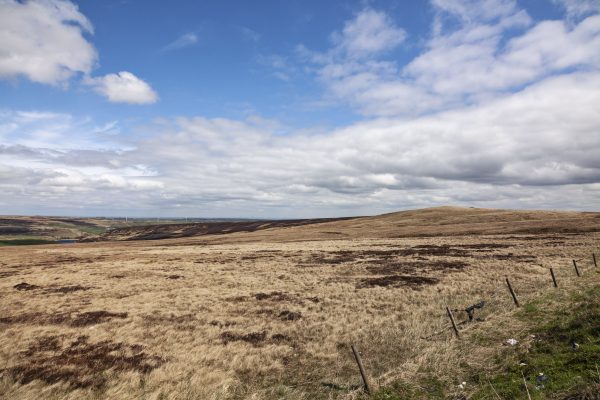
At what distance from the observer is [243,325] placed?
2380cm

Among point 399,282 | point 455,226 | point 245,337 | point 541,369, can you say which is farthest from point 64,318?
point 455,226

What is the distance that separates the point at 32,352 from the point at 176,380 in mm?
9544

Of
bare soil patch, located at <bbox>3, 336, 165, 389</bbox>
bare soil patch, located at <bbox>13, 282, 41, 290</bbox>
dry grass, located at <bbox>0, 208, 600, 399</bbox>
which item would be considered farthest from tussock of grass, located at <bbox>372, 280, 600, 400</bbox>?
bare soil patch, located at <bbox>13, 282, 41, 290</bbox>

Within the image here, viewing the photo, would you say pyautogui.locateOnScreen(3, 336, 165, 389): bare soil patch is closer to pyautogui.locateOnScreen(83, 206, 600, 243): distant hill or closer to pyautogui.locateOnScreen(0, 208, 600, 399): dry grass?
pyautogui.locateOnScreen(0, 208, 600, 399): dry grass

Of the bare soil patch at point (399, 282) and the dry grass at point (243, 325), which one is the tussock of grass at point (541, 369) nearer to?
the dry grass at point (243, 325)

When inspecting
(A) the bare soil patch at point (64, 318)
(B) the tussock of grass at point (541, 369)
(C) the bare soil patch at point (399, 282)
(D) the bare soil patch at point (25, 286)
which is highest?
(B) the tussock of grass at point (541, 369)

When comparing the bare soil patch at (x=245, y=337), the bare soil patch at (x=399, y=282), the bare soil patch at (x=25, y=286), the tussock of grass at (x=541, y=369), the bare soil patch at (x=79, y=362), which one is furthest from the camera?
the bare soil patch at (x=25, y=286)

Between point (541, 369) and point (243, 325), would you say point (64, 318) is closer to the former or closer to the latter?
point (243, 325)

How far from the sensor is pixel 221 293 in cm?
3347

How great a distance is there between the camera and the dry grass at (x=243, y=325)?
15555 millimetres

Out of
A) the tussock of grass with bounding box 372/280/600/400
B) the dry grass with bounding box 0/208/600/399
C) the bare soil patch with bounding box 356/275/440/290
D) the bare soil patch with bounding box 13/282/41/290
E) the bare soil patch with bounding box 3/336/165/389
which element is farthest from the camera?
the bare soil patch with bounding box 13/282/41/290

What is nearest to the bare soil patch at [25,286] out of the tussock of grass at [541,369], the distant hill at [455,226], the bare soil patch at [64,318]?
the bare soil patch at [64,318]

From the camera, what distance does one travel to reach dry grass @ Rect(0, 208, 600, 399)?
1555 cm

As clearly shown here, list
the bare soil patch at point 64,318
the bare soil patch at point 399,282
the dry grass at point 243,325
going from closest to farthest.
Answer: the dry grass at point 243,325 < the bare soil patch at point 64,318 < the bare soil patch at point 399,282
